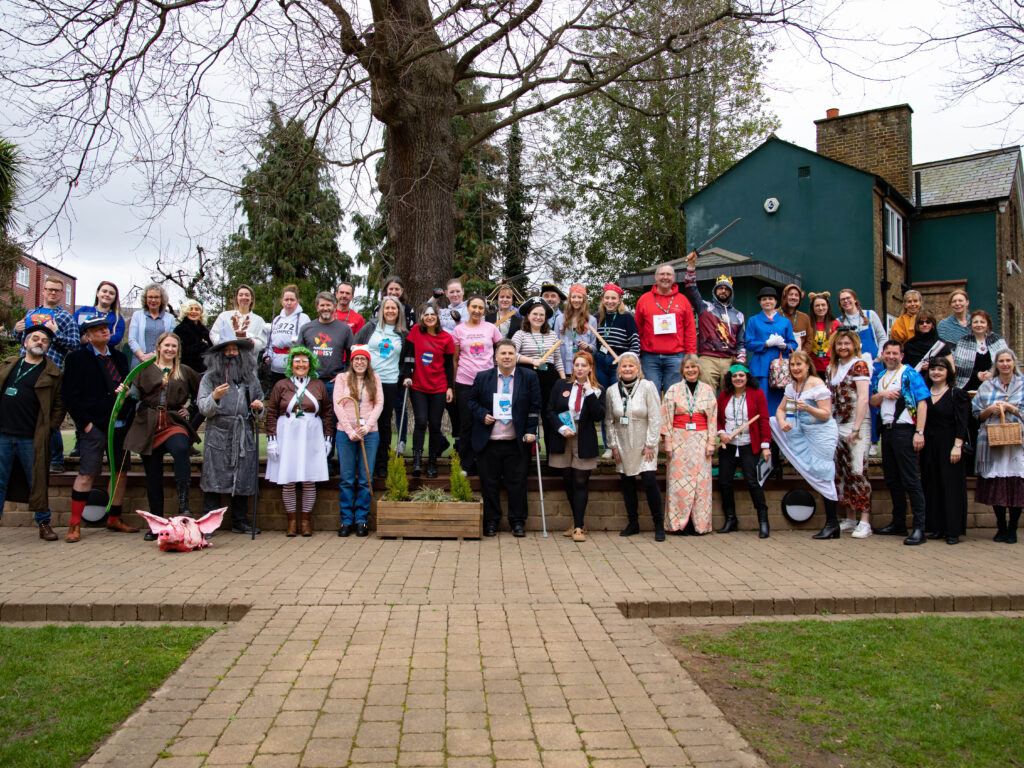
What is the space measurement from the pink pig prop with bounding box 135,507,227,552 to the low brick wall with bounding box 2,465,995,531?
912mm

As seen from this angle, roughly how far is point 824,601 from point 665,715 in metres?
2.61

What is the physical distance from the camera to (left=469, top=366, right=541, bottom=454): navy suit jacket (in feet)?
27.3

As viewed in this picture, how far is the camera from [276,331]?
9.07 m

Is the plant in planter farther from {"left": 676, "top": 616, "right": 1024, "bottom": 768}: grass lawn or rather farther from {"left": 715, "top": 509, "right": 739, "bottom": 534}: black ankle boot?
{"left": 676, "top": 616, "right": 1024, "bottom": 768}: grass lawn

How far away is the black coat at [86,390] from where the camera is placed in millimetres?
8133

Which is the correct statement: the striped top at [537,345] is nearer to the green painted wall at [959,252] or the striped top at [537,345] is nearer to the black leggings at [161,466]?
the black leggings at [161,466]

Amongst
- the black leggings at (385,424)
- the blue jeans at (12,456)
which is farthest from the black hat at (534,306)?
the blue jeans at (12,456)

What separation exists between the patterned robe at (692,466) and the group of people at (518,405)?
16 millimetres

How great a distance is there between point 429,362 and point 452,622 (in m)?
3.90

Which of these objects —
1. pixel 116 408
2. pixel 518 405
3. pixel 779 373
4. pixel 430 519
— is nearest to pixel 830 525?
pixel 779 373

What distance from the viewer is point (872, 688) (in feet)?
14.0

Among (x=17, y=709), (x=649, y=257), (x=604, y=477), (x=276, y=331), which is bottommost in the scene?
(x=17, y=709)

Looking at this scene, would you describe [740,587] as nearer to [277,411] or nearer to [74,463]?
[277,411]

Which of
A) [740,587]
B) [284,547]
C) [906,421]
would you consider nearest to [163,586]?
[284,547]
